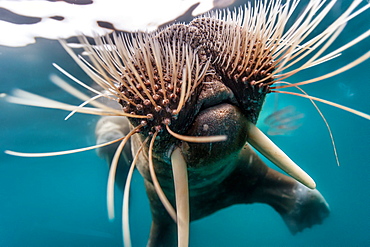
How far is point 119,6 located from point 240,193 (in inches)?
183

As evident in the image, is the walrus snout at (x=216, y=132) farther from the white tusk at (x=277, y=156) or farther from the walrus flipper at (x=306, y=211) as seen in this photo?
the walrus flipper at (x=306, y=211)

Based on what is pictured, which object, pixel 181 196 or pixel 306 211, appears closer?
pixel 181 196

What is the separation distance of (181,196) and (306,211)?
3.67m

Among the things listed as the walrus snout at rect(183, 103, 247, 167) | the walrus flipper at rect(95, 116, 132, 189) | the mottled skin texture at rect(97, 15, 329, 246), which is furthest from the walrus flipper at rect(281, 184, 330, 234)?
the walrus flipper at rect(95, 116, 132, 189)

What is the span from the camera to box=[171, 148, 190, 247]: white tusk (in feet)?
4.85

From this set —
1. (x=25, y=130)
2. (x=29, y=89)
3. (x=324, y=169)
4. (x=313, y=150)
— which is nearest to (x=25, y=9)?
(x=29, y=89)

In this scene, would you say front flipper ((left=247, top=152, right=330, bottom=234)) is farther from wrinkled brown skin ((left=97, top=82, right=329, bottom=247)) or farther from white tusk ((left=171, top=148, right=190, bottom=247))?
white tusk ((left=171, top=148, right=190, bottom=247))

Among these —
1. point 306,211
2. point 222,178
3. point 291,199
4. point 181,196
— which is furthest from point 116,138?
point 181,196

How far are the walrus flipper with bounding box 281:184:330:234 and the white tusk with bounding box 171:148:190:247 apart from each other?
328 centimetres

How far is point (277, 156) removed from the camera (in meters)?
1.78

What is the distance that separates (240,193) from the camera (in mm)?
4031

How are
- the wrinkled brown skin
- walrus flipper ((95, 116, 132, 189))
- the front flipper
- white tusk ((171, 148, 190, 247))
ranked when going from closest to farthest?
1. white tusk ((171, 148, 190, 247))
2. the wrinkled brown skin
3. the front flipper
4. walrus flipper ((95, 116, 132, 189))

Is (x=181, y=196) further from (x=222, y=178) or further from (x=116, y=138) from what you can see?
(x=116, y=138)

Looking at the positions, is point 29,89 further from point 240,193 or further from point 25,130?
point 240,193
